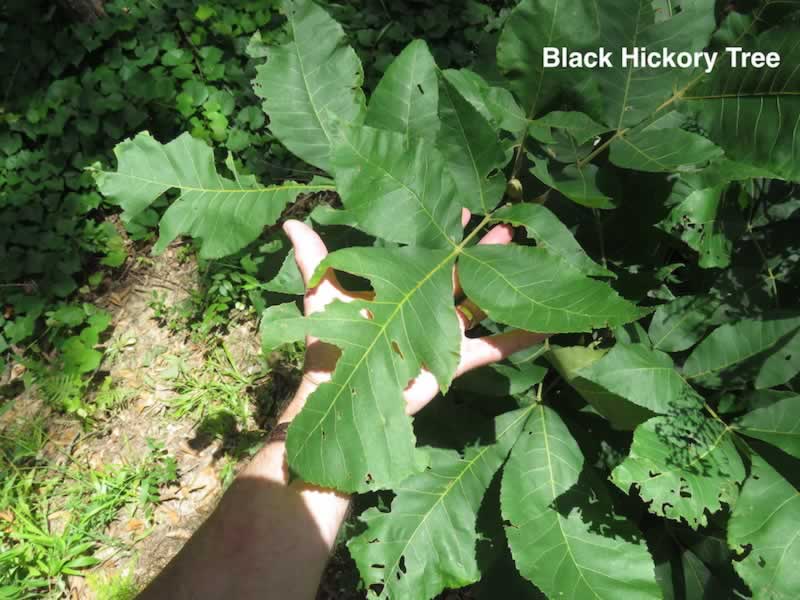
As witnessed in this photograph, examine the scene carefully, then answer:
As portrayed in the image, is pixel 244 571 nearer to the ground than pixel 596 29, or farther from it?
nearer to the ground

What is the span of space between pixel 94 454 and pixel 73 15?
233 centimetres

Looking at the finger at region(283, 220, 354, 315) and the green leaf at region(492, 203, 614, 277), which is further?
the finger at region(283, 220, 354, 315)

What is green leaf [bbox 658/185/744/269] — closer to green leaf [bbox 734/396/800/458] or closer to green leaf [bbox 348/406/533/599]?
green leaf [bbox 734/396/800/458]

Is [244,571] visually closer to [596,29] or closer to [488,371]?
[488,371]

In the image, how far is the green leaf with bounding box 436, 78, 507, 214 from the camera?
1.14 m

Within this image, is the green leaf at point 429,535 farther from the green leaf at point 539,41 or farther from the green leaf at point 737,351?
the green leaf at point 539,41

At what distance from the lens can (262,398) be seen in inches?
111

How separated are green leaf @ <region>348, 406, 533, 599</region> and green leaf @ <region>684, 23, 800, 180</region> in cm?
79

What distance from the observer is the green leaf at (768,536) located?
3.58ft

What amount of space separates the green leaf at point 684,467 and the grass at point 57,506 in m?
2.22

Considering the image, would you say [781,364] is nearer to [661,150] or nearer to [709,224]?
[709,224]

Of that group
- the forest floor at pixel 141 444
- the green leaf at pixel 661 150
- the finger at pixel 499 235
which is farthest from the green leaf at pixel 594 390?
the forest floor at pixel 141 444

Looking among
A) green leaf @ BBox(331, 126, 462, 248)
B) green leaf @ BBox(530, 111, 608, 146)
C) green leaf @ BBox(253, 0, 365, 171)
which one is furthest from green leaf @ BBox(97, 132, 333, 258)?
green leaf @ BBox(530, 111, 608, 146)

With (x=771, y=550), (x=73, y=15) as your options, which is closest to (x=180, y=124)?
(x=73, y=15)
